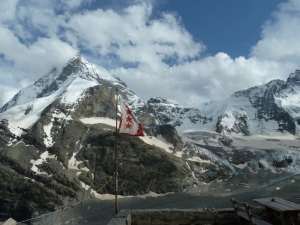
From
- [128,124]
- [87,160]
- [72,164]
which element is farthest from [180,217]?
[87,160]

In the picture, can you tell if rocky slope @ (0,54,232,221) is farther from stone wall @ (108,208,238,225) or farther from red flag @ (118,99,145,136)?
stone wall @ (108,208,238,225)

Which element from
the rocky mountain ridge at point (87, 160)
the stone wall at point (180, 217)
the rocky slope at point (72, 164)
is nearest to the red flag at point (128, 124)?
the stone wall at point (180, 217)

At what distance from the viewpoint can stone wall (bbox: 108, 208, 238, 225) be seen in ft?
33.8

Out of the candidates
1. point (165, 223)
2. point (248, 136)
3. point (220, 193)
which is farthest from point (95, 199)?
point (248, 136)

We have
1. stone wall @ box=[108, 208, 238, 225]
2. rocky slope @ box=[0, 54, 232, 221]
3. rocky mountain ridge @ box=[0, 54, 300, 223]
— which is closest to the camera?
stone wall @ box=[108, 208, 238, 225]

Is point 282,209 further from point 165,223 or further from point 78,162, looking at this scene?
point 78,162

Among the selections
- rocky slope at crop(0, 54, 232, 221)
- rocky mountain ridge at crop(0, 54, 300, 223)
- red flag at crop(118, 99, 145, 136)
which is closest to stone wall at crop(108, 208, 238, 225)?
→ red flag at crop(118, 99, 145, 136)

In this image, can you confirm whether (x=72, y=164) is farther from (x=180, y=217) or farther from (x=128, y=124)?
(x=180, y=217)

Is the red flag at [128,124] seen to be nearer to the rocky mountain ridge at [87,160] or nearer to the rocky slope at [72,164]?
the rocky slope at [72,164]

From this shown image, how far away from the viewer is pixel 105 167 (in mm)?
70438

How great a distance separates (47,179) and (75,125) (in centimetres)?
2555

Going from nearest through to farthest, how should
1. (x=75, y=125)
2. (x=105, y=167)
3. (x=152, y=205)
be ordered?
(x=152, y=205), (x=105, y=167), (x=75, y=125)

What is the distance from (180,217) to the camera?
1050 cm

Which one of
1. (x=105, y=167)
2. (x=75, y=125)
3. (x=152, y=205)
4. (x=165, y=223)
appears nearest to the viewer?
(x=165, y=223)
